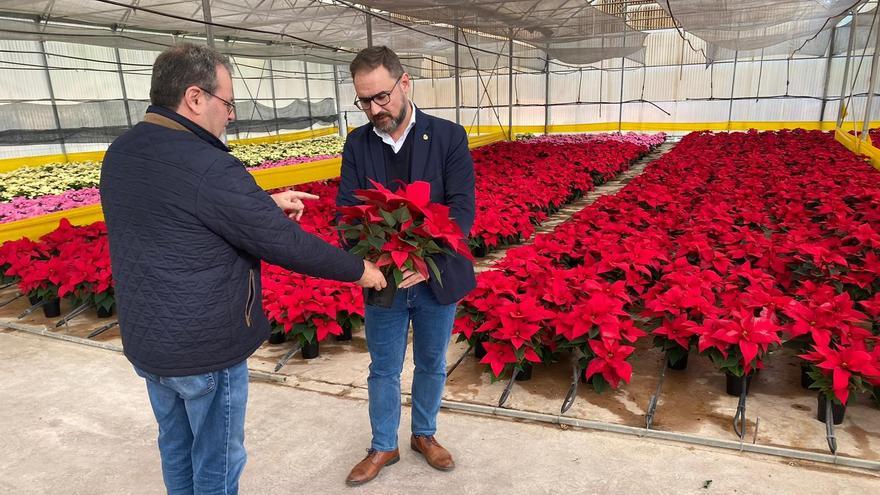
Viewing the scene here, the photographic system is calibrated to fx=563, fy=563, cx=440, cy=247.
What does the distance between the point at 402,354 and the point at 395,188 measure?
2.19 ft

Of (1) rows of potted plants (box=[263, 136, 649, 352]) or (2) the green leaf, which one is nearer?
(2) the green leaf

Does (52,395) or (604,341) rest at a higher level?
(604,341)

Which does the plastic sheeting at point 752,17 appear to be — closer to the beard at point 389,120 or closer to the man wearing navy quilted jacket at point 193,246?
the beard at point 389,120

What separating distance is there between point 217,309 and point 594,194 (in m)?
8.88

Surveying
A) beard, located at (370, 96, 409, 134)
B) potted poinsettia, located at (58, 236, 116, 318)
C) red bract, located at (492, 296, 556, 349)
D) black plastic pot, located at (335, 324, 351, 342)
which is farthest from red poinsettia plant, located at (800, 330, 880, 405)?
potted poinsettia, located at (58, 236, 116, 318)

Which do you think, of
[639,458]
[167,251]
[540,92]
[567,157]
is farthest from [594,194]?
[540,92]

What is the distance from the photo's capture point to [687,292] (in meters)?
3.11

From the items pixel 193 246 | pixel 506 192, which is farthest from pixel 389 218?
pixel 506 192

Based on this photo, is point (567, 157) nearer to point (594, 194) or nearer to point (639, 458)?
point (594, 194)

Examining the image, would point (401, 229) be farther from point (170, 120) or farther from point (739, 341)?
point (739, 341)

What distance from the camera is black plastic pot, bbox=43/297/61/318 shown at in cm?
431

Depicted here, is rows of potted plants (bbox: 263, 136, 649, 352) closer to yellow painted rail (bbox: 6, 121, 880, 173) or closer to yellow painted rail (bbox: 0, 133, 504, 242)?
yellow painted rail (bbox: 0, 133, 504, 242)

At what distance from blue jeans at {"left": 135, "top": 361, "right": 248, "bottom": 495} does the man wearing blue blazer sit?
627 mm

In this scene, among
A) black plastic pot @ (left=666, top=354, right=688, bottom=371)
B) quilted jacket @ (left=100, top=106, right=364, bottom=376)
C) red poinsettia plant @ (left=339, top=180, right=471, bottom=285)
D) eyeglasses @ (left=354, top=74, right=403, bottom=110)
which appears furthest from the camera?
black plastic pot @ (left=666, top=354, right=688, bottom=371)
